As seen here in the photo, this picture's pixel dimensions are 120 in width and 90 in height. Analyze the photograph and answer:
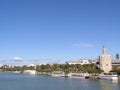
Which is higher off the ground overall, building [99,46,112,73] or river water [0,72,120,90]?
building [99,46,112,73]

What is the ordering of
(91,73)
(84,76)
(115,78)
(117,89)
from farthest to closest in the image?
(91,73), (84,76), (115,78), (117,89)

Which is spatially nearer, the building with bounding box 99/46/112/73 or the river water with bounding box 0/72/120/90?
the river water with bounding box 0/72/120/90

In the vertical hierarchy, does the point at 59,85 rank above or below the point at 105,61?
below

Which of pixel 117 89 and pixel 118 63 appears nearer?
pixel 117 89

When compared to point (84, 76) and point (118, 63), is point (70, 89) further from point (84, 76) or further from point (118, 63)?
point (118, 63)

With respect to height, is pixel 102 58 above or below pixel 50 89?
above

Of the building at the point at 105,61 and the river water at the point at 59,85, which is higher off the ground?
the building at the point at 105,61

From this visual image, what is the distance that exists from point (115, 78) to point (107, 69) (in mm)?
30184

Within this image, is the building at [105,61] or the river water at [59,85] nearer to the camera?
the river water at [59,85]

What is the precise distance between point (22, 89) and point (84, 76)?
136 ft

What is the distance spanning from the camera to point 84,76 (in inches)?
3533

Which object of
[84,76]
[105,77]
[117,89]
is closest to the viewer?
[117,89]

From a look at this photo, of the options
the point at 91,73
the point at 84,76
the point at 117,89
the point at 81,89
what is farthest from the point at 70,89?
the point at 91,73

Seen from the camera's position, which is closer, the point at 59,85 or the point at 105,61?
the point at 59,85
